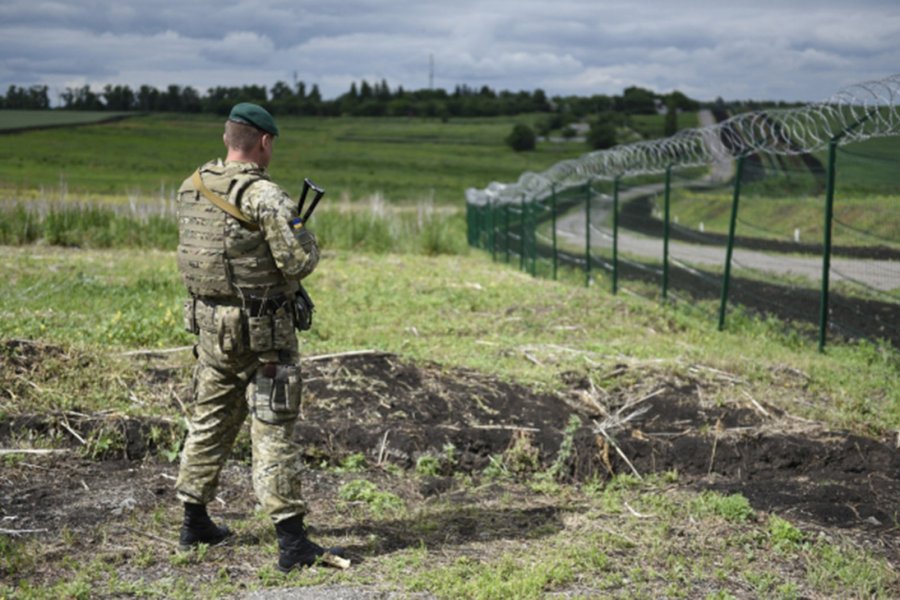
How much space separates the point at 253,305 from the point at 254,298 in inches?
1.2

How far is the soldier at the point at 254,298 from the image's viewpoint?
4.37 meters

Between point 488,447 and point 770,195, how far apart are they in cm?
1231

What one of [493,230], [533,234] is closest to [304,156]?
[493,230]

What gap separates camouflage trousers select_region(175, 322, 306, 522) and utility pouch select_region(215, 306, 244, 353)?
23 millimetres

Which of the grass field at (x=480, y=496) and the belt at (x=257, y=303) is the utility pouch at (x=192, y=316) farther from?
the grass field at (x=480, y=496)

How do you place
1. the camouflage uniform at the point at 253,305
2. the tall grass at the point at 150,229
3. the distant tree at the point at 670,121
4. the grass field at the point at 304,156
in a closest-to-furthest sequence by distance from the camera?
the camouflage uniform at the point at 253,305 → the tall grass at the point at 150,229 → the grass field at the point at 304,156 → the distant tree at the point at 670,121

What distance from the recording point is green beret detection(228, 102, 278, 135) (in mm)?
4363

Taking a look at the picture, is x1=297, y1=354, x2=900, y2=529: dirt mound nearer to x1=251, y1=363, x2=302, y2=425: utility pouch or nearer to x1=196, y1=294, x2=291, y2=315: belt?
x1=251, y1=363, x2=302, y2=425: utility pouch

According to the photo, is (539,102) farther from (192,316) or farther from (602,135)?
(192,316)

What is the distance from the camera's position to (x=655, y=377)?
25.0ft

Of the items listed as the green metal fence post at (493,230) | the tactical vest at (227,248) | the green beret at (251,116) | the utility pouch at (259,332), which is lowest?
the green metal fence post at (493,230)

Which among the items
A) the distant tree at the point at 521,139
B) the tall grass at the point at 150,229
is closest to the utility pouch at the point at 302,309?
the tall grass at the point at 150,229

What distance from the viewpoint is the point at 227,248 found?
14.4ft

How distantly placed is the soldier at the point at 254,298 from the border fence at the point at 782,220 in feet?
16.3
